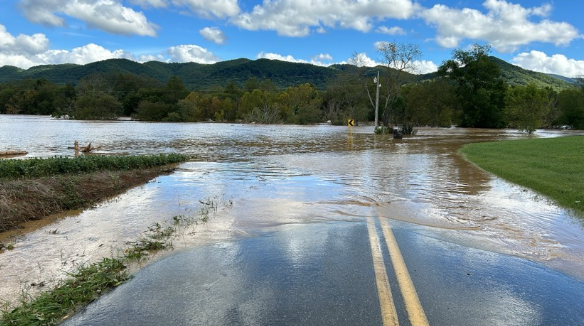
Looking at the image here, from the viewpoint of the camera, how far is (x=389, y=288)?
4.22 meters

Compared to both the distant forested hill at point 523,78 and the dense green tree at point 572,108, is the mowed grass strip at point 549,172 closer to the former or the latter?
the dense green tree at point 572,108

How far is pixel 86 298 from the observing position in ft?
13.3

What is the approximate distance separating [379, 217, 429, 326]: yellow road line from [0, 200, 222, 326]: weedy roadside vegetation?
3182 millimetres

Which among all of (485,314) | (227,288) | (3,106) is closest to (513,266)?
(485,314)

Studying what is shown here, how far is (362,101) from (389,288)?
98.2m

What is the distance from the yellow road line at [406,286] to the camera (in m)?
3.59

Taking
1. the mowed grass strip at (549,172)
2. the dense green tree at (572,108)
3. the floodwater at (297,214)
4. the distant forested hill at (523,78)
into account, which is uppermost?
the distant forested hill at (523,78)

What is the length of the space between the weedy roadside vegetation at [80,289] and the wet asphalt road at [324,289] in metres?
0.18

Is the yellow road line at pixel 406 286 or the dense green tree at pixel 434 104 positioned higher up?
the dense green tree at pixel 434 104

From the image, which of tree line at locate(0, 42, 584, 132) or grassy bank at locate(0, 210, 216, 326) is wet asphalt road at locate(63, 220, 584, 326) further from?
tree line at locate(0, 42, 584, 132)

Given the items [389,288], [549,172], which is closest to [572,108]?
A: [549,172]

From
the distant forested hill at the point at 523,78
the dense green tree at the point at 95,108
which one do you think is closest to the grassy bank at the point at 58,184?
the dense green tree at the point at 95,108

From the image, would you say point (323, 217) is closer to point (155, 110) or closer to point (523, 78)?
point (155, 110)

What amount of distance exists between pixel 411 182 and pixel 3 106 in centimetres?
18121
